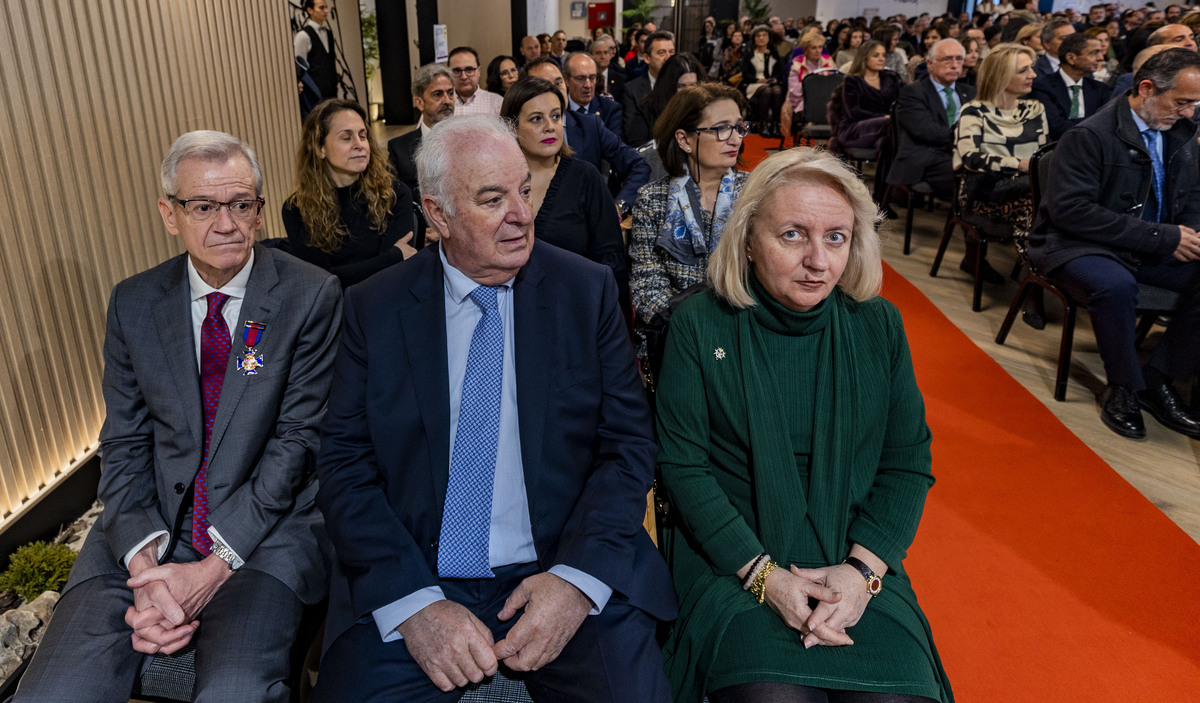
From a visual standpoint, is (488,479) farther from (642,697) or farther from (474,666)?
(642,697)

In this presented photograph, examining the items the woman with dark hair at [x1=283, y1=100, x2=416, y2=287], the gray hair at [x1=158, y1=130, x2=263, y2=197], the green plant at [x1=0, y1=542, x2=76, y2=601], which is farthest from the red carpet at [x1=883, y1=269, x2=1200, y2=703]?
the green plant at [x1=0, y1=542, x2=76, y2=601]

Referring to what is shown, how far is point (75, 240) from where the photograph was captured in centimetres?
290

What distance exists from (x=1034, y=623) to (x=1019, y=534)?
0.52 m

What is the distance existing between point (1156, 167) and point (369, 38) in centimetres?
1265

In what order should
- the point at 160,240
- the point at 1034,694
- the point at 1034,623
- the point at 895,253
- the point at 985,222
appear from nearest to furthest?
the point at 1034,694
the point at 1034,623
the point at 160,240
the point at 985,222
the point at 895,253

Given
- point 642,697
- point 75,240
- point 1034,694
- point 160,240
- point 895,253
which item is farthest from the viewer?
point 895,253

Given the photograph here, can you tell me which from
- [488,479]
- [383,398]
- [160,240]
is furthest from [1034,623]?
[160,240]

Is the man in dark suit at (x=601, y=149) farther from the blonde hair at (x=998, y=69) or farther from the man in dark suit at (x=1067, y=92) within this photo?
the man in dark suit at (x=1067, y=92)

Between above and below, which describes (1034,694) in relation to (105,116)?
below

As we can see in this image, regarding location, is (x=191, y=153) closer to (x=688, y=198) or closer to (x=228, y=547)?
(x=228, y=547)

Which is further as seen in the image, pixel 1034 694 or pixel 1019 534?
pixel 1019 534

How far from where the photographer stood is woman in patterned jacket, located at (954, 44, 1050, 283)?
200 inches

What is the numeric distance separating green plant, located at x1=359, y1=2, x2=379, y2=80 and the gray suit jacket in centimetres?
1225

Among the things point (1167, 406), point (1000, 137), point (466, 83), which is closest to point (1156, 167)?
point (1167, 406)
